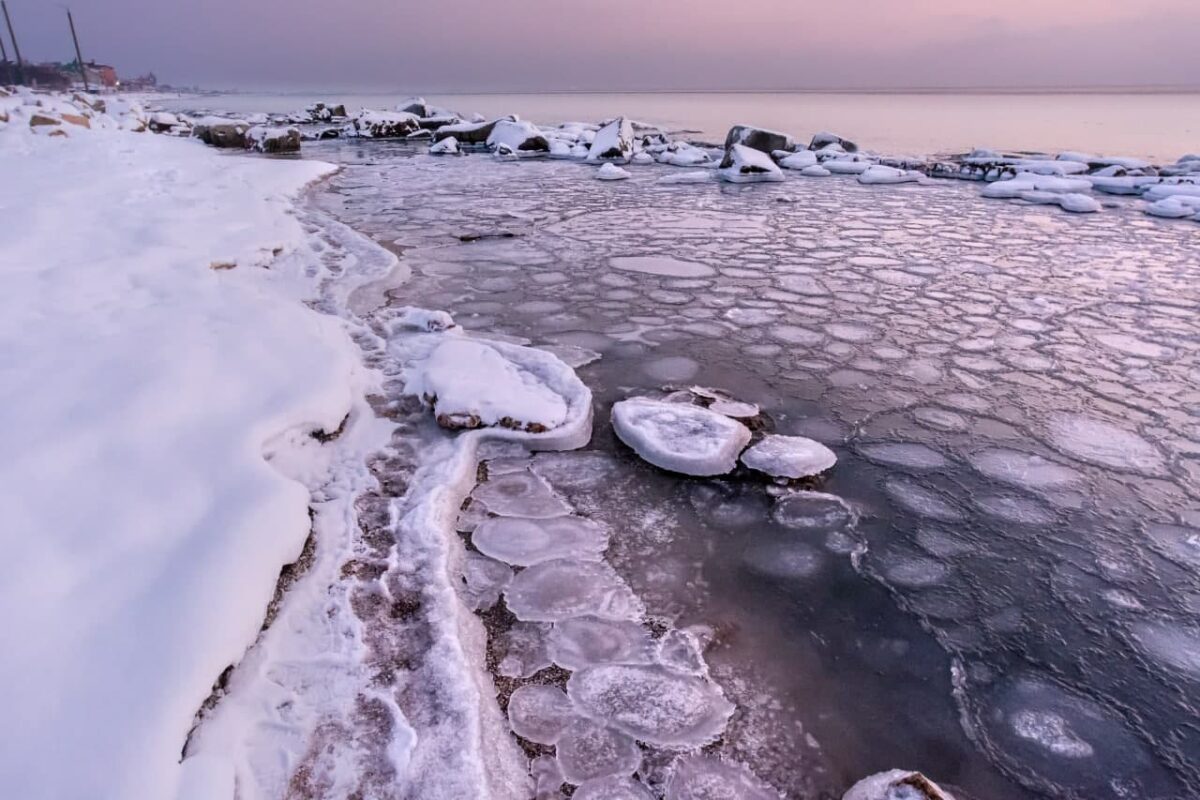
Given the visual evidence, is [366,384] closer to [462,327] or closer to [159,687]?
[462,327]

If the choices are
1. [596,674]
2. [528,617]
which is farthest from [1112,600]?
[528,617]

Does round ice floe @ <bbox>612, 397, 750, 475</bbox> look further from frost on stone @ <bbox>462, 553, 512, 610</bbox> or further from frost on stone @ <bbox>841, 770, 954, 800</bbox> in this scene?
frost on stone @ <bbox>841, 770, 954, 800</bbox>

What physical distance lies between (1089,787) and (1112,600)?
79 centimetres

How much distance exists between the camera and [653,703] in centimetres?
168

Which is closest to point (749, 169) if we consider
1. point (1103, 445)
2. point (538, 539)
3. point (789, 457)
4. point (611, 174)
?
point (611, 174)

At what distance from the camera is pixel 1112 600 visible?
6.84 feet

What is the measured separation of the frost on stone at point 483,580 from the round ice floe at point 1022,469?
2083 millimetres

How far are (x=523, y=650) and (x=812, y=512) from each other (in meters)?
1.27

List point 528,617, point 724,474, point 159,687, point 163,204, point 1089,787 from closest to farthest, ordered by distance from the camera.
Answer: point 159,687
point 1089,787
point 528,617
point 724,474
point 163,204

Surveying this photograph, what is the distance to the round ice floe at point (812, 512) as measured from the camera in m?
2.43

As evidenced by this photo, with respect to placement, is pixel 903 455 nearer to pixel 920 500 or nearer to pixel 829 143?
pixel 920 500

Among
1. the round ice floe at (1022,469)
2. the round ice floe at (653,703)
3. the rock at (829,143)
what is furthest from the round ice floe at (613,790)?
the rock at (829,143)

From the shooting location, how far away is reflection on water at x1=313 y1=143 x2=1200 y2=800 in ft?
5.45

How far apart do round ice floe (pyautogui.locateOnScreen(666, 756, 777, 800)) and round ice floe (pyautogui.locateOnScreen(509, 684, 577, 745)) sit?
0.30m
